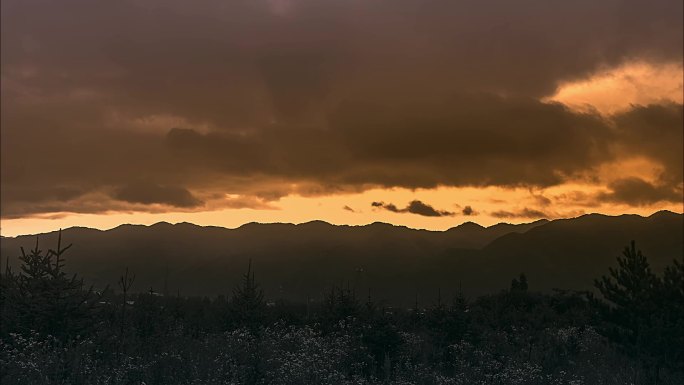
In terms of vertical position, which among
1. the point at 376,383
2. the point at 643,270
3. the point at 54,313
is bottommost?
the point at 376,383

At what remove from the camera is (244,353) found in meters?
17.2

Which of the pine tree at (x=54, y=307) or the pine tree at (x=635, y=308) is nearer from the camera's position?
the pine tree at (x=54, y=307)

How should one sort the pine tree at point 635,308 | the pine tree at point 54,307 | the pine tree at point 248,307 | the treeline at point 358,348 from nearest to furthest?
the treeline at point 358,348
the pine tree at point 54,307
the pine tree at point 635,308
the pine tree at point 248,307

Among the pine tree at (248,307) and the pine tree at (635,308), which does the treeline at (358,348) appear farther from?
the pine tree at (248,307)

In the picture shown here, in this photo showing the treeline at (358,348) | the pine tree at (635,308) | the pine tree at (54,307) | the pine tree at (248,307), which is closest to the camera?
the treeline at (358,348)

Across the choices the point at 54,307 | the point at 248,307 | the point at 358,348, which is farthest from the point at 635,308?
the point at 54,307

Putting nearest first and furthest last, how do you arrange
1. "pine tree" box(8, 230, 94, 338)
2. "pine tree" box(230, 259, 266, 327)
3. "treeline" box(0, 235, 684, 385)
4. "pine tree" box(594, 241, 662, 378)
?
"treeline" box(0, 235, 684, 385) < "pine tree" box(8, 230, 94, 338) < "pine tree" box(594, 241, 662, 378) < "pine tree" box(230, 259, 266, 327)

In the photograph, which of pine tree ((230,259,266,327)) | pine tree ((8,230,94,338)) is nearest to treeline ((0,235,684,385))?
pine tree ((8,230,94,338))

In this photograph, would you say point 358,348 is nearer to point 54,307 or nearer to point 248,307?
point 54,307

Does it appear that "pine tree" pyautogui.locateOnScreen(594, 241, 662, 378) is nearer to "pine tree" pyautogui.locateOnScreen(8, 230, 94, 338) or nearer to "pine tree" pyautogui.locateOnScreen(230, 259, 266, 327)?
"pine tree" pyautogui.locateOnScreen(230, 259, 266, 327)

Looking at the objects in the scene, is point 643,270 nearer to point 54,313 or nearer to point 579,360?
point 579,360

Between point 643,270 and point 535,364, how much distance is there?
587 centimetres

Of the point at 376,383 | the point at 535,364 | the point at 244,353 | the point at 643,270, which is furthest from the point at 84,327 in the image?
the point at 643,270

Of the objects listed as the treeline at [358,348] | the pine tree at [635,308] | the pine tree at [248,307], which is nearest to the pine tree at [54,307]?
the treeline at [358,348]
